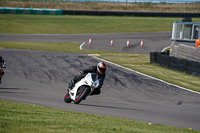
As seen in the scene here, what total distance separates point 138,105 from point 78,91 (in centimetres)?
214

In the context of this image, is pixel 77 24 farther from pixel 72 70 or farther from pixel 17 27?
pixel 72 70

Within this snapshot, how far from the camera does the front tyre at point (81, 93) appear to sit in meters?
9.67

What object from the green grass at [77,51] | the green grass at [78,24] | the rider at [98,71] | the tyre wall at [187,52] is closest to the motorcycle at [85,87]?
the rider at [98,71]

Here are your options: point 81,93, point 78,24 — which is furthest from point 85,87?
point 78,24

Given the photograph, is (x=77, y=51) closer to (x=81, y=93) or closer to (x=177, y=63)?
(x=177, y=63)

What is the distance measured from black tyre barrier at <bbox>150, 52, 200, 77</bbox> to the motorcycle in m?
9.58

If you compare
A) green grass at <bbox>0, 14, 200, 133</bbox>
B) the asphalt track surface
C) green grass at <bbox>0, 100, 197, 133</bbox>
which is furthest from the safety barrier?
green grass at <bbox>0, 100, 197, 133</bbox>

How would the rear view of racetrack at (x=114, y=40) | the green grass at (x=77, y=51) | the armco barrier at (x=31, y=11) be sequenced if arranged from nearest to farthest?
1. the green grass at (x=77, y=51)
2. the rear view of racetrack at (x=114, y=40)
3. the armco barrier at (x=31, y=11)

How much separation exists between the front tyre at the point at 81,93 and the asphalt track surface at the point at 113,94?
22cm

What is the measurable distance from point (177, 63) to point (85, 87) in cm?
1103

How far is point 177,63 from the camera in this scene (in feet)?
63.6

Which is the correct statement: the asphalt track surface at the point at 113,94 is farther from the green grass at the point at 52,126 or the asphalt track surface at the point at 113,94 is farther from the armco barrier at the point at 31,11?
the armco barrier at the point at 31,11

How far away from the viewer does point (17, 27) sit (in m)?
44.1

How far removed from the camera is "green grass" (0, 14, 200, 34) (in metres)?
43.8
